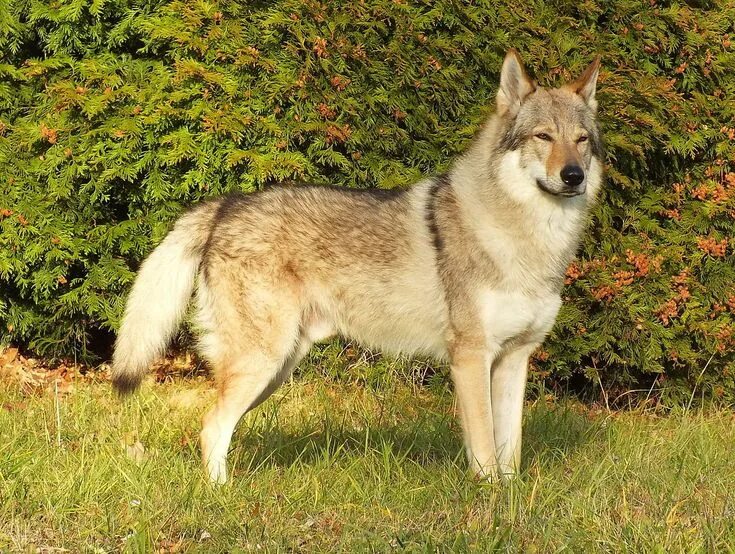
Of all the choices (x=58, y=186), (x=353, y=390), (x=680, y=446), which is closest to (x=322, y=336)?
(x=353, y=390)

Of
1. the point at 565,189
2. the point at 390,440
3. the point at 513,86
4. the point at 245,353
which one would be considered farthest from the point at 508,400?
the point at 513,86

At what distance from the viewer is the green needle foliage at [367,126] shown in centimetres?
614

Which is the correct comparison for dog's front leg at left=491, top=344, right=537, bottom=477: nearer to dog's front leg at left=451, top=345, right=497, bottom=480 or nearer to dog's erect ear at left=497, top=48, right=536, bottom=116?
dog's front leg at left=451, top=345, right=497, bottom=480

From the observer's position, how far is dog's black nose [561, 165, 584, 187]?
14.6 ft

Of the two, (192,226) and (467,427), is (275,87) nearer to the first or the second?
(192,226)

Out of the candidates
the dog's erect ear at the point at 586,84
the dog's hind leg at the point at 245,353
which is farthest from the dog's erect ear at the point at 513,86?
the dog's hind leg at the point at 245,353

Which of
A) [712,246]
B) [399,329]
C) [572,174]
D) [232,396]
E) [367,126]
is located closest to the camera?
[572,174]

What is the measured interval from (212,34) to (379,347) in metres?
2.31

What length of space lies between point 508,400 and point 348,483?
0.89 m

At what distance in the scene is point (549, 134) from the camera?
15.0 feet

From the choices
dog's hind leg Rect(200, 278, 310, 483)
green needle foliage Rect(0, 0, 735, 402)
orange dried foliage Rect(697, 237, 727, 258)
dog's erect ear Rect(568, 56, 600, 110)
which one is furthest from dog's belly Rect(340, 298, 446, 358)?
orange dried foliage Rect(697, 237, 727, 258)

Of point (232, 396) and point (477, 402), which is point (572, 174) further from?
point (232, 396)

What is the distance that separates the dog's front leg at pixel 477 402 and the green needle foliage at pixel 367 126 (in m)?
1.91

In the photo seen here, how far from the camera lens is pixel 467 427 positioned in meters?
4.60
